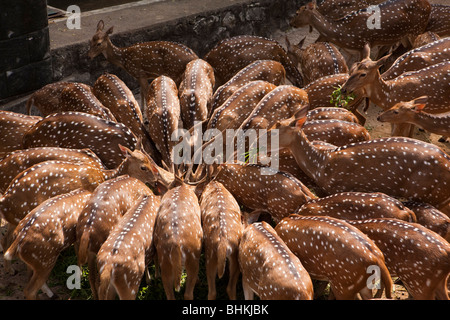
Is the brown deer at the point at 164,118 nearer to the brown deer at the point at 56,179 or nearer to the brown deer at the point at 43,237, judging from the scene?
the brown deer at the point at 56,179

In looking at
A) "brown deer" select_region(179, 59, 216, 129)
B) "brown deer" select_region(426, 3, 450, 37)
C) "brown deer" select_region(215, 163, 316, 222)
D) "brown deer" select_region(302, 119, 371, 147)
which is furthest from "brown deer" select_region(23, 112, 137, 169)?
"brown deer" select_region(426, 3, 450, 37)

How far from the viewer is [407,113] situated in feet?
19.6

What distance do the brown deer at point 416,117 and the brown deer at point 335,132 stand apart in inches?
12.2

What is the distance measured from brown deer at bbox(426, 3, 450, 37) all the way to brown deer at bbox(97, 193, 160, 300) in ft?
18.3

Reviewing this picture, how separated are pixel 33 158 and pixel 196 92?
6.50 feet

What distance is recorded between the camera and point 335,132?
5.87m

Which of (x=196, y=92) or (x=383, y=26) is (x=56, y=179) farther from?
(x=383, y=26)

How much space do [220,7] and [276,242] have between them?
17.8ft

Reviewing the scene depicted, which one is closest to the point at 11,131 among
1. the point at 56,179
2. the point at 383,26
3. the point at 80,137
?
the point at 80,137

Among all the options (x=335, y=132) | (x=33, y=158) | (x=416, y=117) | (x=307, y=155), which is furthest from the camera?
(x=416, y=117)

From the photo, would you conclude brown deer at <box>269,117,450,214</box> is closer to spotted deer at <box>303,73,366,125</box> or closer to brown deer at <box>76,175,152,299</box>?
spotted deer at <box>303,73,366,125</box>

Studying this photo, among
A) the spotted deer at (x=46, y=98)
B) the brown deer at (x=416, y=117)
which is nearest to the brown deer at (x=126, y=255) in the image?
the spotted deer at (x=46, y=98)

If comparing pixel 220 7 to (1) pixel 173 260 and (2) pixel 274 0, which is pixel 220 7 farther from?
(1) pixel 173 260

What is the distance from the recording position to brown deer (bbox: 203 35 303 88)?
7.63 metres
